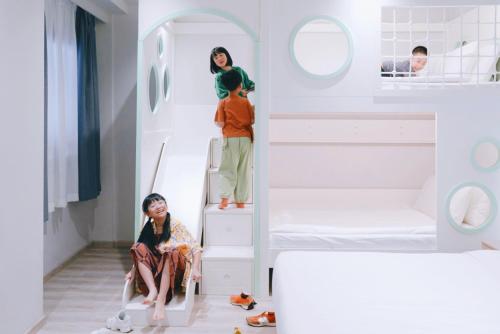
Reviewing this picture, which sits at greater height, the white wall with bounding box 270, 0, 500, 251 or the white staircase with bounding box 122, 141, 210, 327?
the white wall with bounding box 270, 0, 500, 251

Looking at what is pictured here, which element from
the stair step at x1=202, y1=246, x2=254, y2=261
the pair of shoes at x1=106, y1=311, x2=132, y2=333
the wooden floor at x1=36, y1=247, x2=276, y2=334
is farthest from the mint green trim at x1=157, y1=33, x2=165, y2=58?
the pair of shoes at x1=106, y1=311, x2=132, y2=333

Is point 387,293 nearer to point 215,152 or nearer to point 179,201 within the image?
point 179,201

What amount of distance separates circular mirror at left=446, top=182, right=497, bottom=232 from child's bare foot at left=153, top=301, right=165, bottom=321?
2.12 m

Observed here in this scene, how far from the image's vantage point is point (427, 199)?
4.62 m

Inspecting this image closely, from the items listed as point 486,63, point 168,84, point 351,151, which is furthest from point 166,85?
point 486,63

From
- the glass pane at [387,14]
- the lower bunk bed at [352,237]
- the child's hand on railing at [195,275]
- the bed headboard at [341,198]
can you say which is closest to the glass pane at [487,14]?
the glass pane at [387,14]

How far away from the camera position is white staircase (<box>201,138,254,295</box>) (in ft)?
12.8

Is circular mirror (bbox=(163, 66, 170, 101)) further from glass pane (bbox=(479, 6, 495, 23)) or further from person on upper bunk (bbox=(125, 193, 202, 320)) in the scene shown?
glass pane (bbox=(479, 6, 495, 23))

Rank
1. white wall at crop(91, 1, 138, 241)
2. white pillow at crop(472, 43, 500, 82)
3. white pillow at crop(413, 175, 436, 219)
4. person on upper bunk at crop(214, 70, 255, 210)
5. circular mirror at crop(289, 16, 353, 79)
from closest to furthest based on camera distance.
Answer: white pillow at crop(472, 43, 500, 82) → person on upper bunk at crop(214, 70, 255, 210) → white pillow at crop(413, 175, 436, 219) → circular mirror at crop(289, 16, 353, 79) → white wall at crop(91, 1, 138, 241)

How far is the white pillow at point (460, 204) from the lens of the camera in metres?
3.92

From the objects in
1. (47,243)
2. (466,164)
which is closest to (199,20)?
(47,243)

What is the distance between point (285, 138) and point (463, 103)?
165 centimetres
